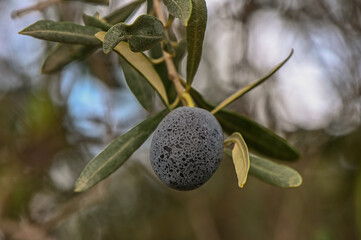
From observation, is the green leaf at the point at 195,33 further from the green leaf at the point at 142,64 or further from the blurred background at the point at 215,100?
the blurred background at the point at 215,100

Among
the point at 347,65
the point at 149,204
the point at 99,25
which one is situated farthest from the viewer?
the point at 149,204

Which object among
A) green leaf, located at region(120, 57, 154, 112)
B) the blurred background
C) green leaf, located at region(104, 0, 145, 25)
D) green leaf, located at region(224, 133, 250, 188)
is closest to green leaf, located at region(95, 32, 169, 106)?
green leaf, located at region(120, 57, 154, 112)

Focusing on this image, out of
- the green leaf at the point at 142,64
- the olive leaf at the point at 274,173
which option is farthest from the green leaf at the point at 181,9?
the olive leaf at the point at 274,173

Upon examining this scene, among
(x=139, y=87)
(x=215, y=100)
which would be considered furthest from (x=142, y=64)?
(x=215, y=100)

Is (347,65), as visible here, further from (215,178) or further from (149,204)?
(149,204)

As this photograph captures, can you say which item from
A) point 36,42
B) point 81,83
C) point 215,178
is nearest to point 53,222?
point 81,83

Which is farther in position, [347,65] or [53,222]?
[347,65]
